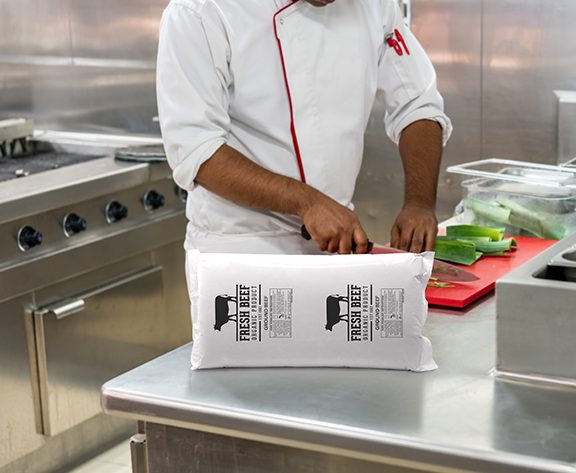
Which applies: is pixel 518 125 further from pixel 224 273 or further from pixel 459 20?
pixel 224 273

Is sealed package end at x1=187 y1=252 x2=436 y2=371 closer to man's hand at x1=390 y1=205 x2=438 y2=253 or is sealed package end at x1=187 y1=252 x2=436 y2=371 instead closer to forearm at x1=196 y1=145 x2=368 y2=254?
forearm at x1=196 y1=145 x2=368 y2=254

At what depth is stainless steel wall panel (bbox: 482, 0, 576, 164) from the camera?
124 inches

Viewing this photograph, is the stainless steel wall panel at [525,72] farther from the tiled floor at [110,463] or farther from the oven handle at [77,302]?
the tiled floor at [110,463]

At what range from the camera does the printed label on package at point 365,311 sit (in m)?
1.57

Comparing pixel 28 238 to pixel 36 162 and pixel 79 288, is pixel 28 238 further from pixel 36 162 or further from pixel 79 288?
pixel 36 162

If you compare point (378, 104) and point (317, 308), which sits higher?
point (378, 104)

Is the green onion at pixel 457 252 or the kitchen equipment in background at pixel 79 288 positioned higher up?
the green onion at pixel 457 252

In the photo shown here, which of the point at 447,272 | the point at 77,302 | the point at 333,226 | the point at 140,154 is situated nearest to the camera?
the point at 333,226

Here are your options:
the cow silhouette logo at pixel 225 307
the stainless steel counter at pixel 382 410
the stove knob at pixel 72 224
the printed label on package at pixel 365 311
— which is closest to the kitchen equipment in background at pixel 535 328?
the stainless steel counter at pixel 382 410

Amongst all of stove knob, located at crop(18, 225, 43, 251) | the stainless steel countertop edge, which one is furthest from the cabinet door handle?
the stainless steel countertop edge

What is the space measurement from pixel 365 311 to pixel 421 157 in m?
0.86

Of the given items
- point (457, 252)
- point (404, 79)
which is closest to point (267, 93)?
point (404, 79)

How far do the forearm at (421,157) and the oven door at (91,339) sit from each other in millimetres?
1214

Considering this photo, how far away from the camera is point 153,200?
3439mm
